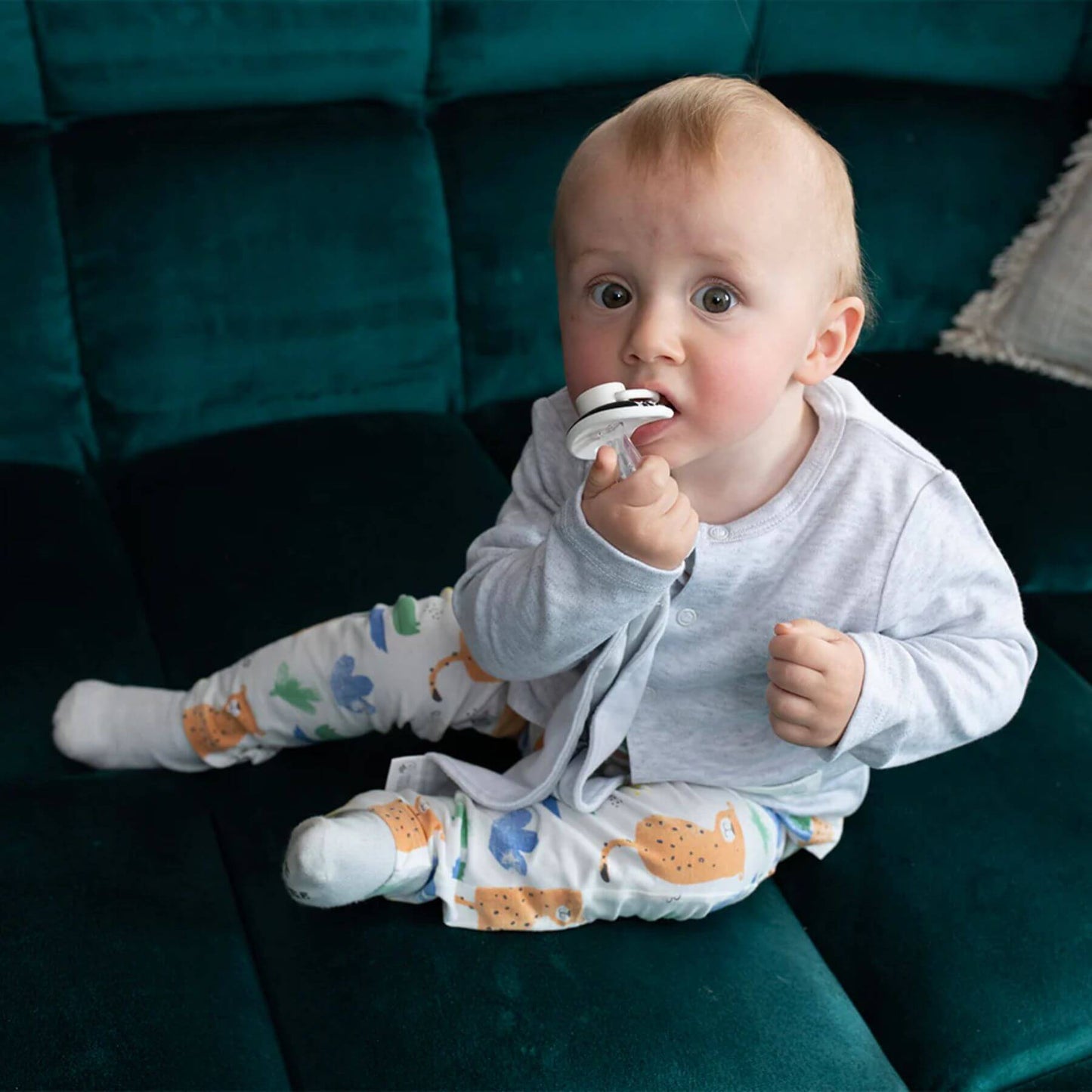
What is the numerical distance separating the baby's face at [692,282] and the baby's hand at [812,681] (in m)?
0.16

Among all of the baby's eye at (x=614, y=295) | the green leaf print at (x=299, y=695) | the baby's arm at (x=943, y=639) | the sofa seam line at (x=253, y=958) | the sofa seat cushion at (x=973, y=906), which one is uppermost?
the baby's eye at (x=614, y=295)

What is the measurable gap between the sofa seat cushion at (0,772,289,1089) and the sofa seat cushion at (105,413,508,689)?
217 mm

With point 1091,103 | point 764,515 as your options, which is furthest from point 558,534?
point 1091,103

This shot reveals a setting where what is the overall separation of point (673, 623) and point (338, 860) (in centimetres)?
33

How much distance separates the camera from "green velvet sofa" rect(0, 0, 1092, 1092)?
1002mm

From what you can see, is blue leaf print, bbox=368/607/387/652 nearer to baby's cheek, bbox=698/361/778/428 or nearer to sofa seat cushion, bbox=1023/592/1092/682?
baby's cheek, bbox=698/361/778/428

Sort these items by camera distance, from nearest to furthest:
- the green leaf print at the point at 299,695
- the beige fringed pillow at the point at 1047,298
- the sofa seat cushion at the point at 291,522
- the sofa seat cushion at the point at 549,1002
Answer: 1. the sofa seat cushion at the point at 549,1002
2. the green leaf print at the point at 299,695
3. the sofa seat cushion at the point at 291,522
4. the beige fringed pillow at the point at 1047,298

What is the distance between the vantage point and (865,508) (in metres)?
1.06

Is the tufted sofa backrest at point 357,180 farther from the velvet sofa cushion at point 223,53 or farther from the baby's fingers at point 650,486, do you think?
the baby's fingers at point 650,486

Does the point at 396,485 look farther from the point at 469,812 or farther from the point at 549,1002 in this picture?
the point at 549,1002

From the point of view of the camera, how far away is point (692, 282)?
89 cm

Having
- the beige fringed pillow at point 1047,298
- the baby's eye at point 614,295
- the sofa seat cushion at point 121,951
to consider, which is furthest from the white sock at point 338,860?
the beige fringed pillow at point 1047,298

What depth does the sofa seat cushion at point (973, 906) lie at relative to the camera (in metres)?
1.03

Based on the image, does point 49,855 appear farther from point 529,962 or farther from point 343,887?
point 529,962
